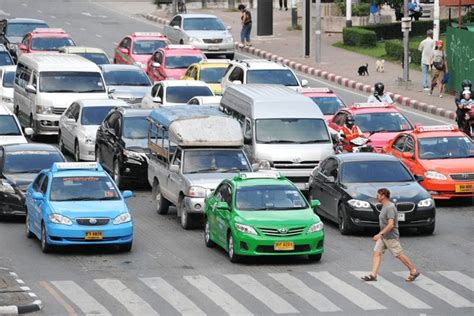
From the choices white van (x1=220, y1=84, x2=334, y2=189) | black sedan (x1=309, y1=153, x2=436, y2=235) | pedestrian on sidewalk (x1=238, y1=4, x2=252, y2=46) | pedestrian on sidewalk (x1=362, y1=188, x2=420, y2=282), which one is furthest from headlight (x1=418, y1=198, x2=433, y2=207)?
pedestrian on sidewalk (x1=238, y1=4, x2=252, y2=46)

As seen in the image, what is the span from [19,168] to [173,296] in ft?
32.0

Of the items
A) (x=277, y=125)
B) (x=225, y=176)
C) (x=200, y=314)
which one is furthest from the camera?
(x=277, y=125)

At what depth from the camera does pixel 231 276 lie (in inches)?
1013

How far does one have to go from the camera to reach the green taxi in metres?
26.4

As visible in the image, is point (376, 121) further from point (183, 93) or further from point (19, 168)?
point (19, 168)

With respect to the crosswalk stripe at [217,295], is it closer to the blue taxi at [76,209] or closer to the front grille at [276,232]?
the front grille at [276,232]

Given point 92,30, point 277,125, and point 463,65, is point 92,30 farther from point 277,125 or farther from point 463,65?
point 277,125

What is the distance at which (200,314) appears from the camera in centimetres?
2278

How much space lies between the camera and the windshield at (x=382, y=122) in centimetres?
3722

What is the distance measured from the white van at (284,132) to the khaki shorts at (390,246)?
27.2 ft

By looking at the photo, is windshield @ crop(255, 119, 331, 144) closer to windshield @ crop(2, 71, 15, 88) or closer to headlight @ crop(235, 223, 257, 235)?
headlight @ crop(235, 223, 257, 235)

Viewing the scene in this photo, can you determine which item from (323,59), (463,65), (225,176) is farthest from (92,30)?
(225,176)

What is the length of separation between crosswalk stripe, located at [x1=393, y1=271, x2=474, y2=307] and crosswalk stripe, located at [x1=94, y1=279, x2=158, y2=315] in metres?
4.58

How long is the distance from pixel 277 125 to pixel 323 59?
2380 centimetres
